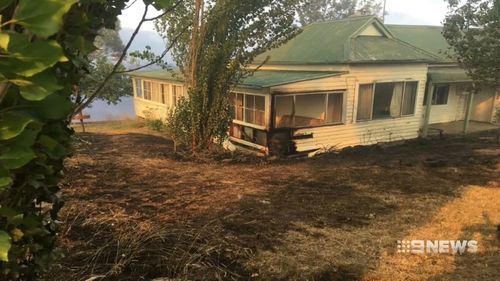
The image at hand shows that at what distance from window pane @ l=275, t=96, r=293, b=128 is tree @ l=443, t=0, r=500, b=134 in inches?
269

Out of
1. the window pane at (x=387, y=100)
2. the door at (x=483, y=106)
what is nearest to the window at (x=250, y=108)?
the window pane at (x=387, y=100)

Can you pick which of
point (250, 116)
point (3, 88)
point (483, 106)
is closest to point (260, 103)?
point (250, 116)

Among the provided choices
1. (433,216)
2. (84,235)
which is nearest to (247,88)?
(433,216)

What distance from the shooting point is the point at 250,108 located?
556 inches

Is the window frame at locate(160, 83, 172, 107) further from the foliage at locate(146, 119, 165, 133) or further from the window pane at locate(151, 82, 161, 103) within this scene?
the foliage at locate(146, 119, 165, 133)

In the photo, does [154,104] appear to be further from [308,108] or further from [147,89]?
[308,108]

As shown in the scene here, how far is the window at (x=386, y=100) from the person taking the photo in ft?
48.6

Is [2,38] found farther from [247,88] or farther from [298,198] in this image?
[247,88]

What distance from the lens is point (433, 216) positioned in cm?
668

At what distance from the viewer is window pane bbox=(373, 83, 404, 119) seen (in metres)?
15.2

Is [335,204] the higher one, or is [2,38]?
[2,38]

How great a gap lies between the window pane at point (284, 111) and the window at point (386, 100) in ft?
9.42

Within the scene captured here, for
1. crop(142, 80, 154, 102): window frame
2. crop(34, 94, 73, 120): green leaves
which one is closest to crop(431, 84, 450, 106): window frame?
crop(142, 80, 154, 102): window frame

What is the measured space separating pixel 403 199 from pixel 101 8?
23.9ft
